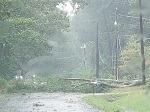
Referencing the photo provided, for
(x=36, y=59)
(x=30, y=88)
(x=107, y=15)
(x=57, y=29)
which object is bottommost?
(x=30, y=88)

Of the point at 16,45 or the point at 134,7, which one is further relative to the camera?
the point at 16,45

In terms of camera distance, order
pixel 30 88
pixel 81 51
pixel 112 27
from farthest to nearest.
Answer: pixel 81 51 < pixel 112 27 < pixel 30 88

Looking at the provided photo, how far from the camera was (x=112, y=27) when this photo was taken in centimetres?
8606

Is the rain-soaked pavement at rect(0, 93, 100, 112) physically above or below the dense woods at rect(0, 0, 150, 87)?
below

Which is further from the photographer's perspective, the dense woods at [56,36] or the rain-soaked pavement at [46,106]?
the rain-soaked pavement at [46,106]

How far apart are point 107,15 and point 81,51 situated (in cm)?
1580

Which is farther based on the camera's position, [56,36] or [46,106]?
[56,36]

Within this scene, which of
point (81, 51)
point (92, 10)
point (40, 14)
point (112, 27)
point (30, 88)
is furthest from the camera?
point (81, 51)

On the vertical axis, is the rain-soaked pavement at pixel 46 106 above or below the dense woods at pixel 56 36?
below

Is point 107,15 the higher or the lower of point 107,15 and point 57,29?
the higher

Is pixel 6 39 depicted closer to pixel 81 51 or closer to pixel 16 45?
pixel 16 45

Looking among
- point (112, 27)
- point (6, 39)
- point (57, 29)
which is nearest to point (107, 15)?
point (112, 27)

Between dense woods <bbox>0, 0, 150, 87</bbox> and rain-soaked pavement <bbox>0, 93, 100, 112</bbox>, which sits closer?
dense woods <bbox>0, 0, 150, 87</bbox>

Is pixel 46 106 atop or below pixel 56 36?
below
